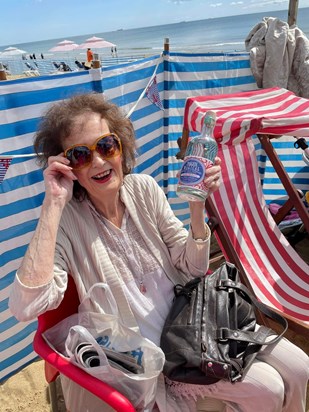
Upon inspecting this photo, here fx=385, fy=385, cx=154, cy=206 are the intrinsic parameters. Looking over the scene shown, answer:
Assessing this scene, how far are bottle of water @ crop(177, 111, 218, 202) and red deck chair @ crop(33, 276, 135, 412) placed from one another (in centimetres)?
63

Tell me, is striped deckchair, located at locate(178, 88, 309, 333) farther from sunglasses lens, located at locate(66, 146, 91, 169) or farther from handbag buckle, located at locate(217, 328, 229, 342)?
sunglasses lens, located at locate(66, 146, 91, 169)

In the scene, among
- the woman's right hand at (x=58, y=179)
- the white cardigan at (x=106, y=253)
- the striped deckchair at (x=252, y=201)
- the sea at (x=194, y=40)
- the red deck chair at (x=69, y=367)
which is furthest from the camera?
the sea at (x=194, y=40)

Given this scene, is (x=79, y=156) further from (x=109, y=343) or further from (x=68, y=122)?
(x=109, y=343)

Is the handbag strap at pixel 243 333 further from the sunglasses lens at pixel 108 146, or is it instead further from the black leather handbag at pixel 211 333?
the sunglasses lens at pixel 108 146

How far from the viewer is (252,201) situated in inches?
125

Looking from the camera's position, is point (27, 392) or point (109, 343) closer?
point (109, 343)

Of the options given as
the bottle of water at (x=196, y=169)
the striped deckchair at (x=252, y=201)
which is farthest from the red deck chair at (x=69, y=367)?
the striped deckchair at (x=252, y=201)

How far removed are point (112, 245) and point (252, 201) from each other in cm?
177

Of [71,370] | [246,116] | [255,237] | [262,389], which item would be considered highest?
[246,116]

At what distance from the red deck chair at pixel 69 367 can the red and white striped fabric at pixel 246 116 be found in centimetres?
146

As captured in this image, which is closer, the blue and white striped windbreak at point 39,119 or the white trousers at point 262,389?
the white trousers at point 262,389

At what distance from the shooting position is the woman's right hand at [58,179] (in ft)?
5.01

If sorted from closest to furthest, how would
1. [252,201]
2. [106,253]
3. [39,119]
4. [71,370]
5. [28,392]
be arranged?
[71,370] < [106,253] < [39,119] < [28,392] < [252,201]

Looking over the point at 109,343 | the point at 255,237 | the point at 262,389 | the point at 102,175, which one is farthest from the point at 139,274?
the point at 255,237
